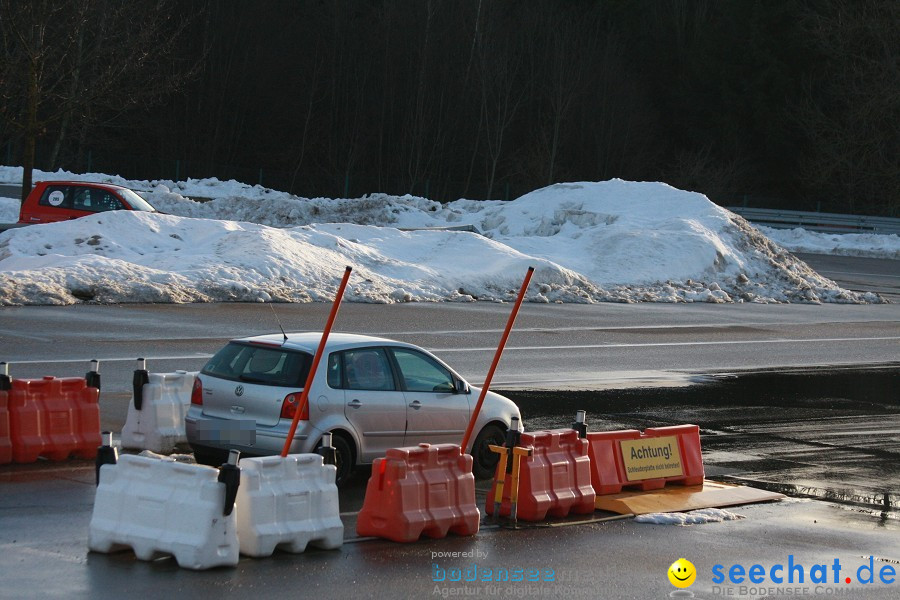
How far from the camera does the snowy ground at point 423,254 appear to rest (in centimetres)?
2514

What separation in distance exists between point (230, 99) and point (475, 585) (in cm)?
6304

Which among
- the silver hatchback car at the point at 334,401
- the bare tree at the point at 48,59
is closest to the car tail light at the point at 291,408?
the silver hatchback car at the point at 334,401

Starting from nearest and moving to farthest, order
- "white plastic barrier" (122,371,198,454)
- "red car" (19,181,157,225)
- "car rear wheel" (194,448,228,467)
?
"car rear wheel" (194,448,228,467) < "white plastic barrier" (122,371,198,454) < "red car" (19,181,157,225)

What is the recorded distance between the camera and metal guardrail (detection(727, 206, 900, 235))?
64.8 metres

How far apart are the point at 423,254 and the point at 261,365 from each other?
21.7 m

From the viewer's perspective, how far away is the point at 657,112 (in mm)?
76500

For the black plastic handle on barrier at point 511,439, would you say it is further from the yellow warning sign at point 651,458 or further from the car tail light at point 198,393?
the car tail light at point 198,393

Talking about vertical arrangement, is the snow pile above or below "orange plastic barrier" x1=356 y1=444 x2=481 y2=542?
below

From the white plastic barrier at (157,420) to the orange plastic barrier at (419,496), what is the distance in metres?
3.25

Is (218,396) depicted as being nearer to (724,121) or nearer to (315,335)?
(315,335)

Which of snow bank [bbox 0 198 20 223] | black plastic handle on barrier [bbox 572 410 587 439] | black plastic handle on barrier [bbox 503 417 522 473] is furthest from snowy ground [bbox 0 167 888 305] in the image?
black plastic handle on barrier [bbox 503 417 522 473]

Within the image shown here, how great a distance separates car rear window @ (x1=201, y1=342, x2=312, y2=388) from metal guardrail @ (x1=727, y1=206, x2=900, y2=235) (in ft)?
189

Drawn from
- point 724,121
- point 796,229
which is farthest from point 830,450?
point 724,121

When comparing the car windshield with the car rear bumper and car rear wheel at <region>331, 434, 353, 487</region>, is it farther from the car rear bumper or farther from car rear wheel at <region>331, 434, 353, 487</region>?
car rear wheel at <region>331, 434, 353, 487</region>
